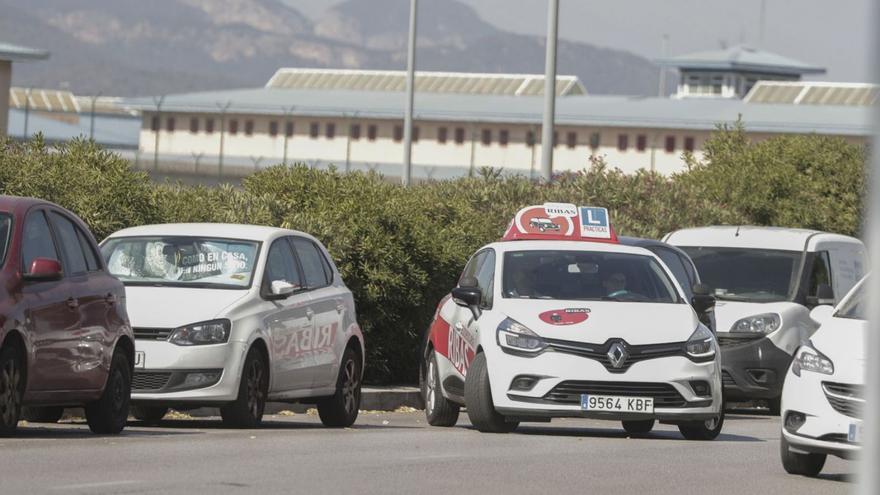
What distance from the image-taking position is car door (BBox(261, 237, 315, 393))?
1617 centimetres

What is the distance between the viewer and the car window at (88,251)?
14477 millimetres

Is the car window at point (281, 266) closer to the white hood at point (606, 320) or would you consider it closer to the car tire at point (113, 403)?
the white hood at point (606, 320)

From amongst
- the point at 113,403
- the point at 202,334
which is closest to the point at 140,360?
the point at 202,334

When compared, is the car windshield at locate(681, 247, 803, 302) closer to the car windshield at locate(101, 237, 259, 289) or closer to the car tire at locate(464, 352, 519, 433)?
the car tire at locate(464, 352, 519, 433)

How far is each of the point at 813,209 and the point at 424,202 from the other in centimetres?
1696

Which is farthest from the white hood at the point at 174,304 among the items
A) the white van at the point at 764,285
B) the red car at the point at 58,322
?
the white van at the point at 764,285

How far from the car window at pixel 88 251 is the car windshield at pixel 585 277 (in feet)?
11.9

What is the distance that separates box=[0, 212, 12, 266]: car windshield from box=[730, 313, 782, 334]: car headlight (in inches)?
400

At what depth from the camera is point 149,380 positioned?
15.4m

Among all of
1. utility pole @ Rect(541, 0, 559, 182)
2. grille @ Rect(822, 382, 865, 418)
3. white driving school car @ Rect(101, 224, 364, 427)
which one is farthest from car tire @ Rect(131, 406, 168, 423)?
utility pole @ Rect(541, 0, 559, 182)

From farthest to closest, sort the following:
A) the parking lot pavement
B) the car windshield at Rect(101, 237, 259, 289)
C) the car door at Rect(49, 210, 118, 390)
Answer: the car windshield at Rect(101, 237, 259, 289)
the car door at Rect(49, 210, 118, 390)
the parking lot pavement

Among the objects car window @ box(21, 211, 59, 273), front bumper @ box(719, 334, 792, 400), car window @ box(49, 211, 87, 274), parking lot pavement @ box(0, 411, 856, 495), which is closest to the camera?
parking lot pavement @ box(0, 411, 856, 495)

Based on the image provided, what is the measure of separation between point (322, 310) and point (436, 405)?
4.30 feet

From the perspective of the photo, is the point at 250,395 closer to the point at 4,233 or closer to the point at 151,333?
the point at 151,333
